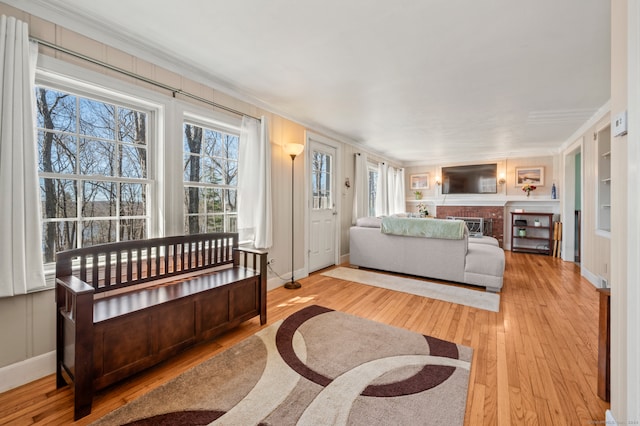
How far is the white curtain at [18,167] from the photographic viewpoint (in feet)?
5.05

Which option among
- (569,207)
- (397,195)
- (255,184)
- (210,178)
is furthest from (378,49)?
(397,195)

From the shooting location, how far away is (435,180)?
7688 millimetres

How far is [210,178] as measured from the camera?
9.31ft

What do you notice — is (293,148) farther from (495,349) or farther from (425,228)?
(495,349)

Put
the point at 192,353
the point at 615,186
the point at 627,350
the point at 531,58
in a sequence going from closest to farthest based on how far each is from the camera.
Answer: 1. the point at 627,350
2. the point at 615,186
3. the point at 192,353
4. the point at 531,58

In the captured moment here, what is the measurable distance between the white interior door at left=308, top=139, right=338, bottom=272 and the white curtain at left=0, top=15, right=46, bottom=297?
9.90 feet

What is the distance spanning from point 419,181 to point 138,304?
7644 millimetres

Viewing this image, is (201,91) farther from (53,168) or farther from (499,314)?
(499,314)

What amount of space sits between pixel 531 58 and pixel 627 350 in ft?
7.58

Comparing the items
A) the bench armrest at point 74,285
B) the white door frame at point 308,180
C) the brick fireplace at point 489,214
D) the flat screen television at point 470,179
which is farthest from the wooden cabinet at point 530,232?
the bench armrest at point 74,285

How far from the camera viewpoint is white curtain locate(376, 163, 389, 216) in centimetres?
639

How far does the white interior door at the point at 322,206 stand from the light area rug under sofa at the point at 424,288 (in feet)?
1.13

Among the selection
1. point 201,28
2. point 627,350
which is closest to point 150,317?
point 201,28

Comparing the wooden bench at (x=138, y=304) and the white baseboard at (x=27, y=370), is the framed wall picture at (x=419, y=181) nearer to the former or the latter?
the wooden bench at (x=138, y=304)
